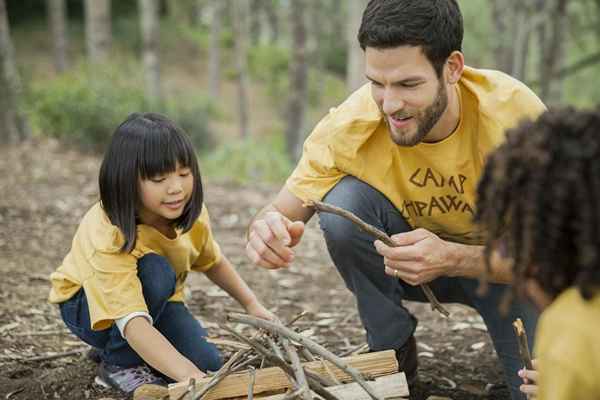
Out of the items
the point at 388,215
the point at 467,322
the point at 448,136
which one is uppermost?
the point at 448,136

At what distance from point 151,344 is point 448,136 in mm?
1164

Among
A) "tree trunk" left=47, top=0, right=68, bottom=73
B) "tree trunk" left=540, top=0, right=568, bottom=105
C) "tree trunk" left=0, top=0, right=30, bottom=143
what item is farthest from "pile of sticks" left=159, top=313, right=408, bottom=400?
"tree trunk" left=47, top=0, right=68, bottom=73

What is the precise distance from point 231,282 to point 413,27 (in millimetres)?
1153

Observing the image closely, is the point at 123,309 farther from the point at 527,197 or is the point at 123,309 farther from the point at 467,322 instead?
the point at 467,322

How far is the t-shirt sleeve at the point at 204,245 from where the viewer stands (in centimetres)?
278

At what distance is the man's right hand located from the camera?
7.59 ft

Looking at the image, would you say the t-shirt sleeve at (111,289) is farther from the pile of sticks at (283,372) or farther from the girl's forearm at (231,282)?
the girl's forearm at (231,282)

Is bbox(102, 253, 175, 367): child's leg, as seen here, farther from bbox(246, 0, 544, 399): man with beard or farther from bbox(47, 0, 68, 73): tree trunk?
bbox(47, 0, 68, 73): tree trunk

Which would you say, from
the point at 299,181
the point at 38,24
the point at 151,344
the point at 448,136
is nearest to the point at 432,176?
the point at 448,136

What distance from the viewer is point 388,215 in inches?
105

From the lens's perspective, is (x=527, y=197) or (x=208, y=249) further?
(x=208, y=249)

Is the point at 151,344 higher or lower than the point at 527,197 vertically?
lower

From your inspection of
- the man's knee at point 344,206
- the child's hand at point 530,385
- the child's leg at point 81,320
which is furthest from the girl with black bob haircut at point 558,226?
the child's leg at point 81,320

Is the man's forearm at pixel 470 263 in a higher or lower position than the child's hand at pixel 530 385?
higher
